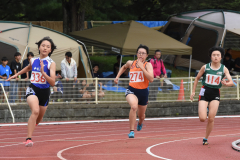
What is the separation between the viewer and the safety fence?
13.6 meters

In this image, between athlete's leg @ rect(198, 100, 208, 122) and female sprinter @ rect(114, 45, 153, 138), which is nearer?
athlete's leg @ rect(198, 100, 208, 122)

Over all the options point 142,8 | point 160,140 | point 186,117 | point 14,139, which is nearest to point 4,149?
point 14,139

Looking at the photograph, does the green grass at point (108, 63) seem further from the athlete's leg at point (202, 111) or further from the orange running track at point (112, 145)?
the athlete's leg at point (202, 111)

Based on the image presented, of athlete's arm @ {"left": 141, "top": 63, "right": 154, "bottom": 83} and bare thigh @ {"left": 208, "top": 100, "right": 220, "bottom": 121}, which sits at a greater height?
athlete's arm @ {"left": 141, "top": 63, "right": 154, "bottom": 83}

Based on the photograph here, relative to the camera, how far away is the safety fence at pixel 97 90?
13.6 meters

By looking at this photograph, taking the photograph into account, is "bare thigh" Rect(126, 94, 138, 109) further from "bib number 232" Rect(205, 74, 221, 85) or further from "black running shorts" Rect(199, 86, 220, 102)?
"bib number 232" Rect(205, 74, 221, 85)

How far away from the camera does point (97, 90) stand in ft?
47.2

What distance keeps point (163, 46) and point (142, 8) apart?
13.7 m

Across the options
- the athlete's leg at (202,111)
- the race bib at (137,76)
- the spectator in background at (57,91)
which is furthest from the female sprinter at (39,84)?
the spectator in background at (57,91)

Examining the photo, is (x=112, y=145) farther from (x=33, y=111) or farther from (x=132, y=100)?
(x=33, y=111)

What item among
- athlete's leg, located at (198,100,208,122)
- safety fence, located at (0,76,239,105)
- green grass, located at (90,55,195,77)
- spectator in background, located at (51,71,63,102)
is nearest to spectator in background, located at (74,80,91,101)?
safety fence, located at (0,76,239,105)

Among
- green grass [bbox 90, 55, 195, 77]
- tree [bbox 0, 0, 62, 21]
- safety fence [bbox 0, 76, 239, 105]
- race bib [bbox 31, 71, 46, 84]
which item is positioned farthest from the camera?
tree [bbox 0, 0, 62, 21]

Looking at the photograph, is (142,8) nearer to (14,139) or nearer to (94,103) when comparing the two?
(94,103)

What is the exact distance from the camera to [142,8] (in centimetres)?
3089
